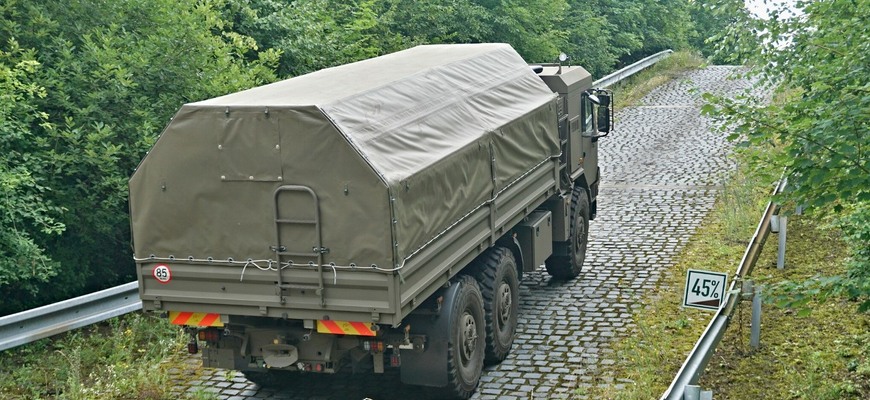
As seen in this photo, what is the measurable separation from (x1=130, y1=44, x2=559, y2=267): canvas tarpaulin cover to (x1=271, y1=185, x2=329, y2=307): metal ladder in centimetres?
5

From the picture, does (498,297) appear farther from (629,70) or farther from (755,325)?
(629,70)

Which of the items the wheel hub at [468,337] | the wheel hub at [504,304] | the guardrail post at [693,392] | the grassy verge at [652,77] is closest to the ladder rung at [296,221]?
the wheel hub at [468,337]

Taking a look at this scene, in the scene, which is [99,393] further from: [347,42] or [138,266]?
[347,42]

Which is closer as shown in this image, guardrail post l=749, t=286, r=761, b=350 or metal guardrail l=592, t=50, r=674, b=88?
guardrail post l=749, t=286, r=761, b=350

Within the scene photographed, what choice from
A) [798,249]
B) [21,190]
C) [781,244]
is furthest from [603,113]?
[21,190]

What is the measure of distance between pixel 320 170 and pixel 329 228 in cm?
47

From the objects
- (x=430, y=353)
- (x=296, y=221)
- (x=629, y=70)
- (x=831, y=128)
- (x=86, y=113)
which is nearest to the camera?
(x=831, y=128)

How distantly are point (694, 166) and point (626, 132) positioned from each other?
4.10m

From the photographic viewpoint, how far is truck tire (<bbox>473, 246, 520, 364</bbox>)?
10672 mm

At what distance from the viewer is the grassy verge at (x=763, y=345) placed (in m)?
9.90

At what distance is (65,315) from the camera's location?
10.6m

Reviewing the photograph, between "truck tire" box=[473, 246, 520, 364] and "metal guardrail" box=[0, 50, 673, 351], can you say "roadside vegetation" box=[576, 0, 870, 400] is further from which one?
"metal guardrail" box=[0, 50, 673, 351]

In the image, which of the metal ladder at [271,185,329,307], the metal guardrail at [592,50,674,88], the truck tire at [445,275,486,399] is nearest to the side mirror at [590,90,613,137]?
the truck tire at [445,275,486,399]

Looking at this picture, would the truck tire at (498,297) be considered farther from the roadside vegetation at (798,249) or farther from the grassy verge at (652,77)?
the grassy verge at (652,77)
